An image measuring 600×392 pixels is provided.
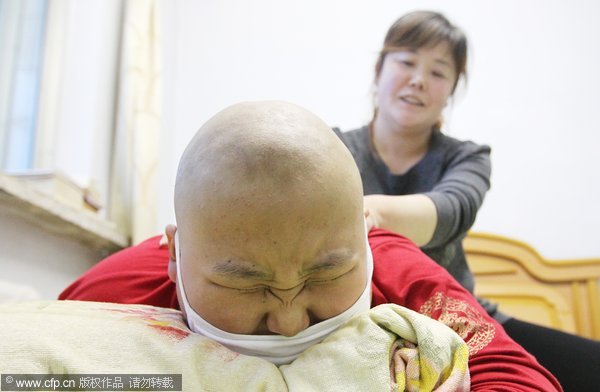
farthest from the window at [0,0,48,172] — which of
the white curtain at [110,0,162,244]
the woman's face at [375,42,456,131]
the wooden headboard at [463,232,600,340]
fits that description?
the wooden headboard at [463,232,600,340]

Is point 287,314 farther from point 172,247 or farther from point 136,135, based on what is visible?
point 136,135

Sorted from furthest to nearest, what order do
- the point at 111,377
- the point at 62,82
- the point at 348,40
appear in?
the point at 348,40, the point at 62,82, the point at 111,377

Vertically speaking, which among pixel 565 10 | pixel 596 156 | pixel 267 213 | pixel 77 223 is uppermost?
pixel 565 10

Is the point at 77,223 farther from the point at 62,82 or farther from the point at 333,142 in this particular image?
the point at 333,142

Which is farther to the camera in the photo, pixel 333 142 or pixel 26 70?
pixel 26 70

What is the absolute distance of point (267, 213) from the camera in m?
0.52

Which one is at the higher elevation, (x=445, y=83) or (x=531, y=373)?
(x=445, y=83)

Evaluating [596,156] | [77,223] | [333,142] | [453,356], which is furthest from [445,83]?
[596,156]

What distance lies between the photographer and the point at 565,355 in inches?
44.3

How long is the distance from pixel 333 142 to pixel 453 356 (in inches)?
10.2

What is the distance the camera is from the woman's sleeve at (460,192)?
1150 mm

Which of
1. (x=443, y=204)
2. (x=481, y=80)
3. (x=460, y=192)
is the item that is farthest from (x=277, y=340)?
(x=481, y=80)

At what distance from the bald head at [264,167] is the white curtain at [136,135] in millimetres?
1522

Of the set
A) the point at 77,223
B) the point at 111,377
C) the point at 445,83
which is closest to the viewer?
the point at 111,377
